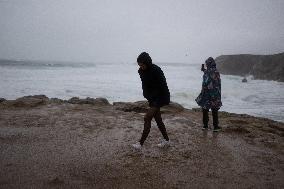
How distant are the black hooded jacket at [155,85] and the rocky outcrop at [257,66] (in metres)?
44.7

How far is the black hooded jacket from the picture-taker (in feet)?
16.0

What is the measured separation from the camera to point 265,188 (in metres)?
3.65

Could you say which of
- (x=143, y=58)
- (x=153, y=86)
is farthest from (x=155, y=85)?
(x=143, y=58)

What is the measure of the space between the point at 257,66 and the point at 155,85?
2318 inches

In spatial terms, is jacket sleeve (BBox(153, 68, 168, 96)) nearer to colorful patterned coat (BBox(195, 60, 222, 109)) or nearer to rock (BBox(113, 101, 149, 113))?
colorful patterned coat (BBox(195, 60, 222, 109))

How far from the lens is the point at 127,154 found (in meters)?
4.84

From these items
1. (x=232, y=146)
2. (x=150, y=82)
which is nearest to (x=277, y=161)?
(x=232, y=146)

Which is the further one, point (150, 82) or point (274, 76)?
point (274, 76)

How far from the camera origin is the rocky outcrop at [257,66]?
49.0m

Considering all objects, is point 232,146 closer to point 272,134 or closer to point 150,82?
point 272,134

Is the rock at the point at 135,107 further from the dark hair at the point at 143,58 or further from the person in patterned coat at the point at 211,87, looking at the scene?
the dark hair at the point at 143,58

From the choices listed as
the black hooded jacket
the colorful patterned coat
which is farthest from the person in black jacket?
the colorful patterned coat

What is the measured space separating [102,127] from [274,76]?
47540 mm

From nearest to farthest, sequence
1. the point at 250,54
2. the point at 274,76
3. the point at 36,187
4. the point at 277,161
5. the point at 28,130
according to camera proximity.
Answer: the point at 36,187 < the point at 277,161 < the point at 28,130 < the point at 274,76 < the point at 250,54
